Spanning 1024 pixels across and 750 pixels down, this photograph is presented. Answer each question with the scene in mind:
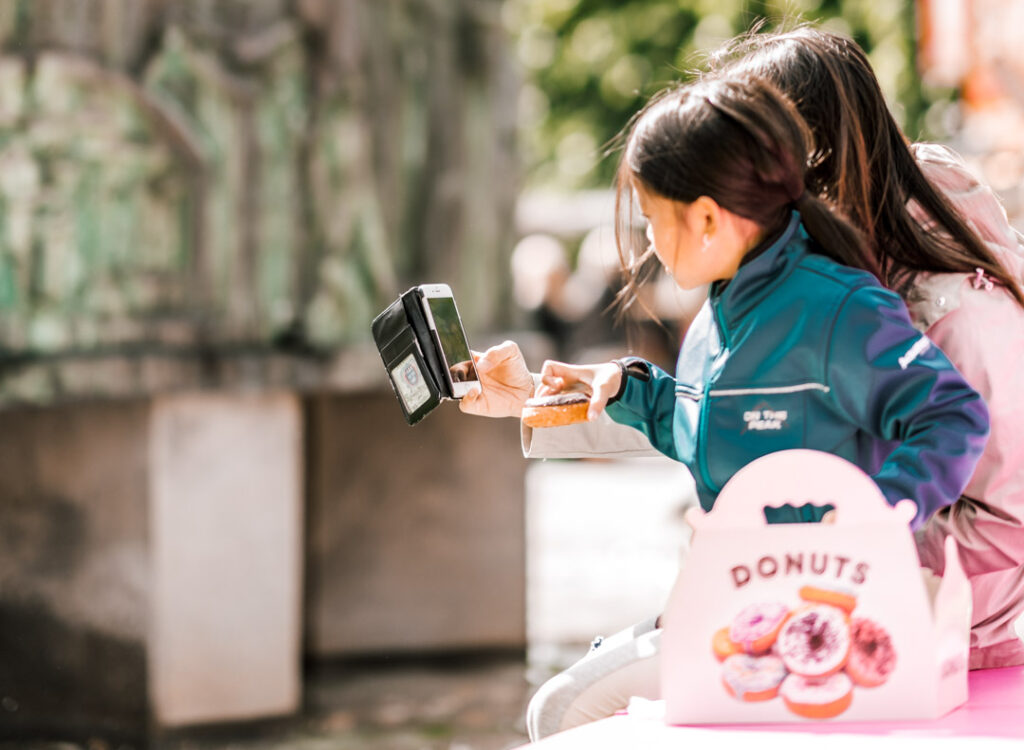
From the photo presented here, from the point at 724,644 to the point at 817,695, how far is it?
0.44ft

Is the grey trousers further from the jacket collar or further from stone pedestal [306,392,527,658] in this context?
stone pedestal [306,392,527,658]

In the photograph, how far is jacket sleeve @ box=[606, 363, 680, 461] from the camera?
7.84 feet

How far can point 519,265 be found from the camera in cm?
1377

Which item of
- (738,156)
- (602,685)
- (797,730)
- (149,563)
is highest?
(738,156)

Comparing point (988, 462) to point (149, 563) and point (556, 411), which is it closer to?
point (556, 411)

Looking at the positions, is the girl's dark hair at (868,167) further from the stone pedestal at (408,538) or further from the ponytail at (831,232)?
the stone pedestal at (408,538)

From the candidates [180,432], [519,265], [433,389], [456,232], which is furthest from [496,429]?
[519,265]

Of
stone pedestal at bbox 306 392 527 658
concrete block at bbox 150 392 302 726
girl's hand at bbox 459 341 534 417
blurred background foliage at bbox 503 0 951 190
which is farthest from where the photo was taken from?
blurred background foliage at bbox 503 0 951 190


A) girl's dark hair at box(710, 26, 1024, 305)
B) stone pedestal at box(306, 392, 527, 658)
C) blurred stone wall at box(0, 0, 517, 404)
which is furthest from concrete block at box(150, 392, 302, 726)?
girl's dark hair at box(710, 26, 1024, 305)

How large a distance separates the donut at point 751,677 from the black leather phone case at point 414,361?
0.73 metres

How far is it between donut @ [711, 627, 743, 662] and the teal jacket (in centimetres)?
27

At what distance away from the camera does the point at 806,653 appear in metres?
1.75

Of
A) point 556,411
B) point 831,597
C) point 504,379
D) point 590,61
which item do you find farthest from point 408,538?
point 590,61

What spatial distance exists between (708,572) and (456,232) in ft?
14.8
